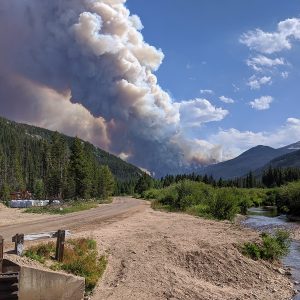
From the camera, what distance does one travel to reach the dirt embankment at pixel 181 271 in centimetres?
2083

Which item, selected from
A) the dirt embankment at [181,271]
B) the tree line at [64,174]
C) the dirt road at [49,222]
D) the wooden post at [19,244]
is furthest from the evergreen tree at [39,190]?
the wooden post at [19,244]

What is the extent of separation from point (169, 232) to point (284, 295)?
1562 cm

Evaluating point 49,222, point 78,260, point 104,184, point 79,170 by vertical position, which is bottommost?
point 78,260

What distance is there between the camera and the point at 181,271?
24.8 metres

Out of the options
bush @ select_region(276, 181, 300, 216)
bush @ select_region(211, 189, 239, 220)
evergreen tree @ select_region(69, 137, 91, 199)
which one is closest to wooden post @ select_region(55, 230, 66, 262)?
A: bush @ select_region(211, 189, 239, 220)

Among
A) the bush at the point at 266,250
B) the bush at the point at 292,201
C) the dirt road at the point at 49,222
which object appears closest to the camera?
the bush at the point at 266,250

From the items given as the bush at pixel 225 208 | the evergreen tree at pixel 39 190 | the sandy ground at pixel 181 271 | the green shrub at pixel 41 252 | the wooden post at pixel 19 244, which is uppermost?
the evergreen tree at pixel 39 190

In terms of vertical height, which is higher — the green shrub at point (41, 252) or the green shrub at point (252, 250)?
the green shrub at point (41, 252)

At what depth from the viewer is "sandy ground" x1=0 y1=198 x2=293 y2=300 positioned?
2081 centimetres

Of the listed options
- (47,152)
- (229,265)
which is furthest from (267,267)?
(47,152)

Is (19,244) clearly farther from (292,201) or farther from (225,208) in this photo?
(292,201)

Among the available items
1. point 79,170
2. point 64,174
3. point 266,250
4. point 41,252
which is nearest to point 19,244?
point 41,252

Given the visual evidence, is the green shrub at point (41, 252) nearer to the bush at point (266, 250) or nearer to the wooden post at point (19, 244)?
the wooden post at point (19, 244)

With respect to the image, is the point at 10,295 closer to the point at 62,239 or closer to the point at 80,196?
the point at 62,239
